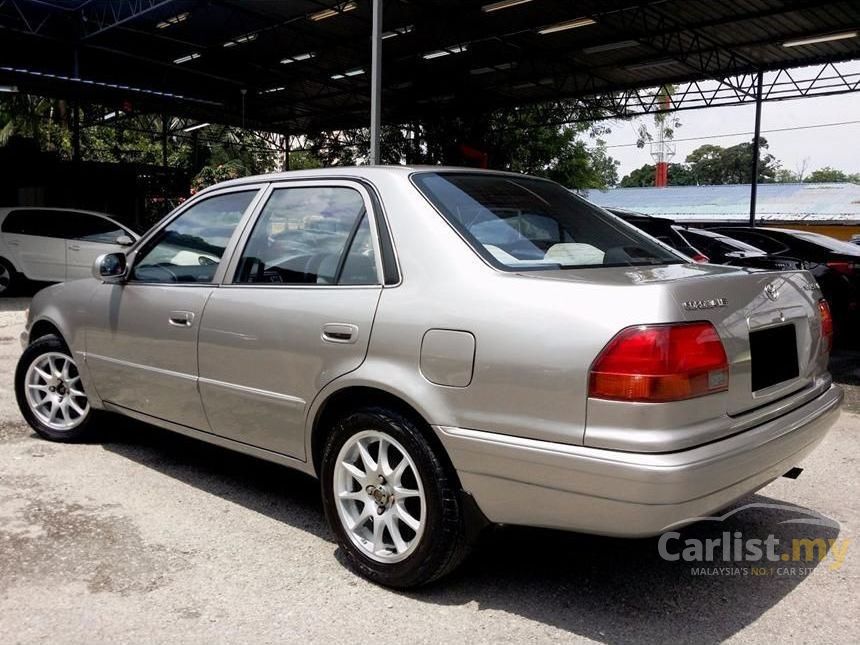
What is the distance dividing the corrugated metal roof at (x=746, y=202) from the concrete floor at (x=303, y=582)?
33673 mm

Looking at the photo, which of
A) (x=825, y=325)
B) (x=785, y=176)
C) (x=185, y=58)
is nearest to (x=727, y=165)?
(x=785, y=176)

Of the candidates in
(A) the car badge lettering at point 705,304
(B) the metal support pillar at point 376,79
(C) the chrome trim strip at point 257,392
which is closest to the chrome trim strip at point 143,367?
(C) the chrome trim strip at point 257,392

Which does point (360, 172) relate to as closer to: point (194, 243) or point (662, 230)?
point (194, 243)

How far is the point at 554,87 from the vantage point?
21750 millimetres

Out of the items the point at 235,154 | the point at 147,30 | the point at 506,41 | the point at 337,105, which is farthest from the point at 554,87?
the point at 235,154

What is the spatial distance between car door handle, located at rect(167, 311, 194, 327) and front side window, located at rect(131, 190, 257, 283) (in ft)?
0.62

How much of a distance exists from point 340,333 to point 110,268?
6.12ft

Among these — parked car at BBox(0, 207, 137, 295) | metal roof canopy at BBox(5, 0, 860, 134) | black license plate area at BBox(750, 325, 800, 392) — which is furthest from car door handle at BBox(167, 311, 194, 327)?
metal roof canopy at BBox(5, 0, 860, 134)

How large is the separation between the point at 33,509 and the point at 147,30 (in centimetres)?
1709

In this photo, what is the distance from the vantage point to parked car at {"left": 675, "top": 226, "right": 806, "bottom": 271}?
28.8 feet

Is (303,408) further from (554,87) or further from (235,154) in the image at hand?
(235,154)

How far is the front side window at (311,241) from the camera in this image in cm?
327

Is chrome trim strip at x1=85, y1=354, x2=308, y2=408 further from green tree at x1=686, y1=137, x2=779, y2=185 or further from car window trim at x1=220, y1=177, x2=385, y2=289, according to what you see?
green tree at x1=686, y1=137, x2=779, y2=185

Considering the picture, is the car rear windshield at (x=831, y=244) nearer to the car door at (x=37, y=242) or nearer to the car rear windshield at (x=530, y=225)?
the car rear windshield at (x=530, y=225)
